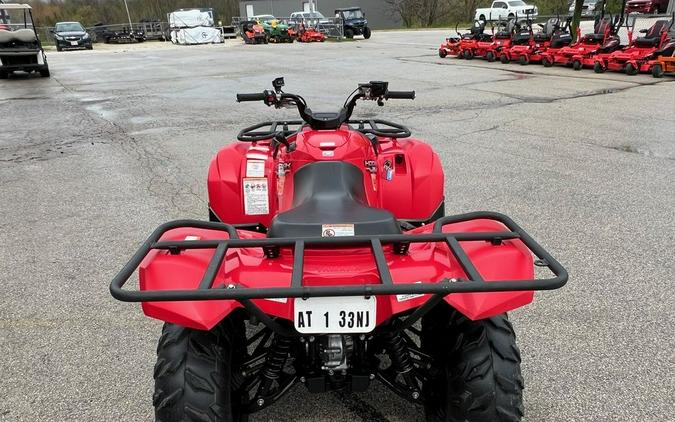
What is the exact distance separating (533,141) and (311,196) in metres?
6.11

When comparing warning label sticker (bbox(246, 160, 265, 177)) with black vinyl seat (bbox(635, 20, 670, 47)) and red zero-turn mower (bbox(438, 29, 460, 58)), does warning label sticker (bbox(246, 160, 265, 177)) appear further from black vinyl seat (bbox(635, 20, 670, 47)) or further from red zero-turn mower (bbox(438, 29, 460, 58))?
red zero-turn mower (bbox(438, 29, 460, 58))

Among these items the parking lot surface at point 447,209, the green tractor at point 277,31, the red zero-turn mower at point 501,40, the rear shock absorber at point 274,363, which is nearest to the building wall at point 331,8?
the green tractor at point 277,31

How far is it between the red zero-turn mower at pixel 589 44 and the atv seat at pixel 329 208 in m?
14.7

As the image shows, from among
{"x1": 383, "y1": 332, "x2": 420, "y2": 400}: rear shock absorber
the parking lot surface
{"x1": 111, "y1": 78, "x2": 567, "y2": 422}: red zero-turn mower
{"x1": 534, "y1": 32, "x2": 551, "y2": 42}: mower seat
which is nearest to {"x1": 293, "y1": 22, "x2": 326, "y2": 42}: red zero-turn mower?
{"x1": 534, "y1": 32, "x2": 551, "y2": 42}: mower seat

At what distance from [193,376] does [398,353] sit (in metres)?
0.76

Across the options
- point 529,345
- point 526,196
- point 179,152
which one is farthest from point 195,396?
point 179,152

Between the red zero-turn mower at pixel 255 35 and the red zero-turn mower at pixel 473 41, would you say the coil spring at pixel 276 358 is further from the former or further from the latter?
the red zero-turn mower at pixel 255 35

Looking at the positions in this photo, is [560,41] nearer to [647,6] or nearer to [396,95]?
[396,95]

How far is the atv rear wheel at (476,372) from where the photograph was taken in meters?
1.94

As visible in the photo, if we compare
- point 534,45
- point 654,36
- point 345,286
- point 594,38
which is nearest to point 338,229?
point 345,286

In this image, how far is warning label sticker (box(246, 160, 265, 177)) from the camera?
3.17 metres

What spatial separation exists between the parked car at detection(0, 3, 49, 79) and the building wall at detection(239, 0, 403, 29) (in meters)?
41.5

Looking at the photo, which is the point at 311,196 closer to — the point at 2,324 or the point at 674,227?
the point at 2,324

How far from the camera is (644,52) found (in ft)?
45.4
